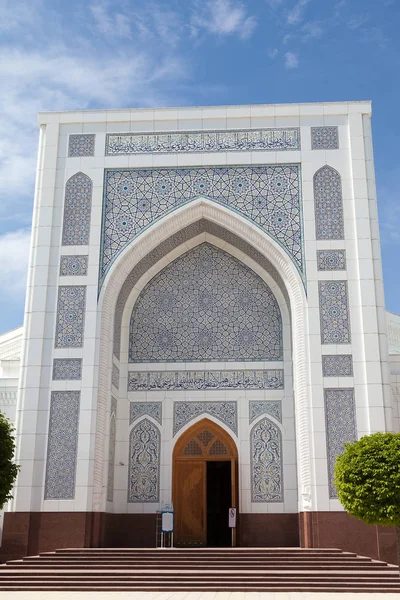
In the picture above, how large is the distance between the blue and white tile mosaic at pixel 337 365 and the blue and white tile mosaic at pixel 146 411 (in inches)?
90.3

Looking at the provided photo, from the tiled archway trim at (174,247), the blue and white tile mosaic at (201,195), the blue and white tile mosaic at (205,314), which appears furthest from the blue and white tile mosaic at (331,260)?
the blue and white tile mosaic at (205,314)

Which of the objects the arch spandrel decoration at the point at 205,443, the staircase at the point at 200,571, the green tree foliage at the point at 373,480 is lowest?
the staircase at the point at 200,571

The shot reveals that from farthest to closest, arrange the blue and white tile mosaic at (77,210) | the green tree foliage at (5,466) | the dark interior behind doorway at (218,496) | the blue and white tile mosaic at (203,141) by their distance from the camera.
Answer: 1. the dark interior behind doorway at (218,496)
2. the blue and white tile mosaic at (203,141)
3. the blue and white tile mosaic at (77,210)
4. the green tree foliage at (5,466)

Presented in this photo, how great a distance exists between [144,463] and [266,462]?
5.27 feet

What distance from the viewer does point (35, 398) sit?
8.96 meters

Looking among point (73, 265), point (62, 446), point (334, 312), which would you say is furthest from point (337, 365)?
point (73, 265)

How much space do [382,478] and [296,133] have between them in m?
5.09

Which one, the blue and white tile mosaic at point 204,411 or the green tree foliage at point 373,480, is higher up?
the blue and white tile mosaic at point 204,411

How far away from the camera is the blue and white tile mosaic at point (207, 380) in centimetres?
964

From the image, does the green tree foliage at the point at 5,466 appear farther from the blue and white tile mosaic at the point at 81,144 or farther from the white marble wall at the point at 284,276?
the blue and white tile mosaic at the point at 81,144

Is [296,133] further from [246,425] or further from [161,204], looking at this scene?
[246,425]

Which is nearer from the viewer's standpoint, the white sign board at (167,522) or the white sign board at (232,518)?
the white sign board at (167,522)

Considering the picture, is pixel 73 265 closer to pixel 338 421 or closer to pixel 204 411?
pixel 204 411

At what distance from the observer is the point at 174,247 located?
10.1 metres
